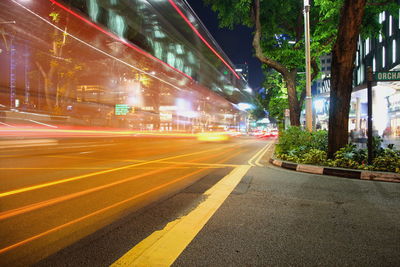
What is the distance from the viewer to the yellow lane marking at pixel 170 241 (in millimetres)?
2523

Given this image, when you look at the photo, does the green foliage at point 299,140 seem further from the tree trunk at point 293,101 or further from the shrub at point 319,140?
the tree trunk at point 293,101

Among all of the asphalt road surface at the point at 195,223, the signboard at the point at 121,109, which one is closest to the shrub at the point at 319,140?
the asphalt road surface at the point at 195,223

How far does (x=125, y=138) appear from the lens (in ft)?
95.5

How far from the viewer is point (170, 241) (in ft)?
9.68

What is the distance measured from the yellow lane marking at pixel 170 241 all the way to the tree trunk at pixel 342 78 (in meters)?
6.42

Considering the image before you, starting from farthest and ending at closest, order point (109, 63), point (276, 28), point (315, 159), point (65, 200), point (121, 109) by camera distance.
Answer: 1. point (121, 109)
2. point (109, 63)
3. point (276, 28)
4. point (315, 159)
5. point (65, 200)

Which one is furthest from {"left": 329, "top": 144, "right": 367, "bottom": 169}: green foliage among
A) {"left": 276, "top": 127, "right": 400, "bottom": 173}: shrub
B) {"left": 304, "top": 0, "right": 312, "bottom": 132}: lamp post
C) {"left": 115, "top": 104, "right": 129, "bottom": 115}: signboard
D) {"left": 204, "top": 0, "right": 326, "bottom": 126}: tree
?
{"left": 115, "top": 104, "right": 129, "bottom": 115}: signboard

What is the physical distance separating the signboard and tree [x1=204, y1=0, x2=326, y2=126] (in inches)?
506

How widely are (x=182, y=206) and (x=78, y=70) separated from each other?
23.3 metres

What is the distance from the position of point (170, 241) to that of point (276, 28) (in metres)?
17.4

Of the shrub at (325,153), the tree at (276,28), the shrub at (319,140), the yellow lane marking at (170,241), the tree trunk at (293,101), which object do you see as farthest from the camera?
the tree trunk at (293,101)

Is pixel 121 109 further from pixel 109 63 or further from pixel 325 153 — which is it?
pixel 325 153

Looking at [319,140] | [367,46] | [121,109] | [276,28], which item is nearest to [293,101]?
[276,28]

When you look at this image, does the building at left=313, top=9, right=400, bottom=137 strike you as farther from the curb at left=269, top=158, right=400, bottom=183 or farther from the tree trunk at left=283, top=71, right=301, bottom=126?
the curb at left=269, top=158, right=400, bottom=183
